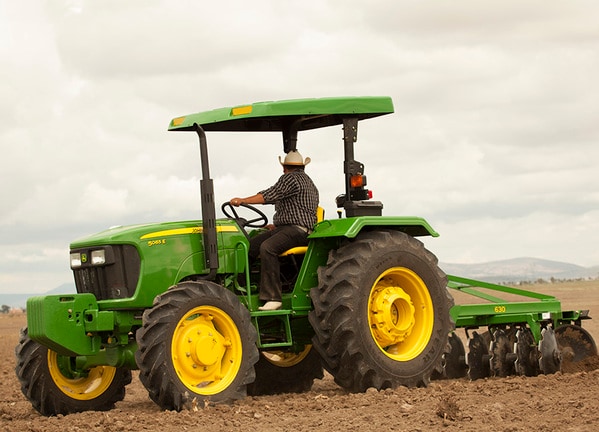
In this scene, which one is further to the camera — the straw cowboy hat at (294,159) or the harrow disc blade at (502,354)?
the harrow disc blade at (502,354)

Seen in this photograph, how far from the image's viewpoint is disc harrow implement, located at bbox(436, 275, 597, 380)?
40.4 ft

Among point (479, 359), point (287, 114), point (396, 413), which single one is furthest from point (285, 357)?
point (396, 413)

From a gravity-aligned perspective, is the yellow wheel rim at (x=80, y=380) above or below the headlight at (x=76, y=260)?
below

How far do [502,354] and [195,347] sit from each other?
4.52m

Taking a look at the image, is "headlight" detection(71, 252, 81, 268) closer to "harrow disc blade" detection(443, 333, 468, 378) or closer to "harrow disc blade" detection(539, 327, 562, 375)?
"harrow disc blade" detection(443, 333, 468, 378)

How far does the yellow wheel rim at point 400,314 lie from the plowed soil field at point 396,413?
0.52 meters

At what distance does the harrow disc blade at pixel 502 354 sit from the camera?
12.6 metres

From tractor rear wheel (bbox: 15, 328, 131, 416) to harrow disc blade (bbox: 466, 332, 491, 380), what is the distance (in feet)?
13.8

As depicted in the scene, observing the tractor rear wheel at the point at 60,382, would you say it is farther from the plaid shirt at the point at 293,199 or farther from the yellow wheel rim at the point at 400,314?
the yellow wheel rim at the point at 400,314

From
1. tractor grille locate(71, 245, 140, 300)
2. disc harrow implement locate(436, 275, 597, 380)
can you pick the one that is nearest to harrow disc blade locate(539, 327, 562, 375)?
disc harrow implement locate(436, 275, 597, 380)

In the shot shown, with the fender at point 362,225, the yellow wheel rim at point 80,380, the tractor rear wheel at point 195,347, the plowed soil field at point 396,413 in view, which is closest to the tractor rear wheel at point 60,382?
the yellow wheel rim at point 80,380

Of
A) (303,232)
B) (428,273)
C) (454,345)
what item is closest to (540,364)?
(454,345)

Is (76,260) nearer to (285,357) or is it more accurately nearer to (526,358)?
(285,357)

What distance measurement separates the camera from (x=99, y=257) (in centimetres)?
1030
